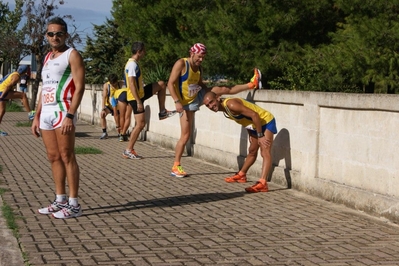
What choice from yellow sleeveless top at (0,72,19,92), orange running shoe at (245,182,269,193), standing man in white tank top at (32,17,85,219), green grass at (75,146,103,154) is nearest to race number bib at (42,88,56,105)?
standing man in white tank top at (32,17,85,219)

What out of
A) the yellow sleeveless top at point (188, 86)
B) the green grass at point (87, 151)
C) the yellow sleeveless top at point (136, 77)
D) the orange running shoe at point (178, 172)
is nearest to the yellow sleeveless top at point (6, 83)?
the green grass at point (87, 151)

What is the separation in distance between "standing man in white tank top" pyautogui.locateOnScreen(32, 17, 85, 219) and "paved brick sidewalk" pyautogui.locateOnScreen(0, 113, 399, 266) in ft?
1.86

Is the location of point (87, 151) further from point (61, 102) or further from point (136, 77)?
point (61, 102)

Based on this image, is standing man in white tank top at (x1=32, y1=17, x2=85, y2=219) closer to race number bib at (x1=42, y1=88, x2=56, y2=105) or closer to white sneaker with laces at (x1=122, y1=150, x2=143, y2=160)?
Result: race number bib at (x1=42, y1=88, x2=56, y2=105)

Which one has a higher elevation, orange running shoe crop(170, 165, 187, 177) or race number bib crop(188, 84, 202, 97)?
race number bib crop(188, 84, 202, 97)

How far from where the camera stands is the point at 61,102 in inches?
328

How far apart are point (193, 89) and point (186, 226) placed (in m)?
4.46

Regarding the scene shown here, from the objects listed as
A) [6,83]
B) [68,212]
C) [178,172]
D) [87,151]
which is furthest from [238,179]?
[6,83]

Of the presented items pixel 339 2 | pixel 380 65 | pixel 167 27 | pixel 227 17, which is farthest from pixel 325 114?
pixel 167 27

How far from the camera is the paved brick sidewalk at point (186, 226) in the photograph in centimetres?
683

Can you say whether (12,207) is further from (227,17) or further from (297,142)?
(227,17)

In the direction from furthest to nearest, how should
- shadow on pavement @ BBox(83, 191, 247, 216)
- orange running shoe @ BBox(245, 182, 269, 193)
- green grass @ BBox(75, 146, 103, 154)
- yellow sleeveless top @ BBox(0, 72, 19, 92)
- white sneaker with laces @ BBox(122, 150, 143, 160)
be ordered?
yellow sleeveless top @ BBox(0, 72, 19, 92) → green grass @ BBox(75, 146, 103, 154) → white sneaker with laces @ BBox(122, 150, 143, 160) → orange running shoe @ BBox(245, 182, 269, 193) → shadow on pavement @ BBox(83, 191, 247, 216)

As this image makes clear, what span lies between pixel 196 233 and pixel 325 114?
3364mm

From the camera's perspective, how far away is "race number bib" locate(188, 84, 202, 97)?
12.3m
